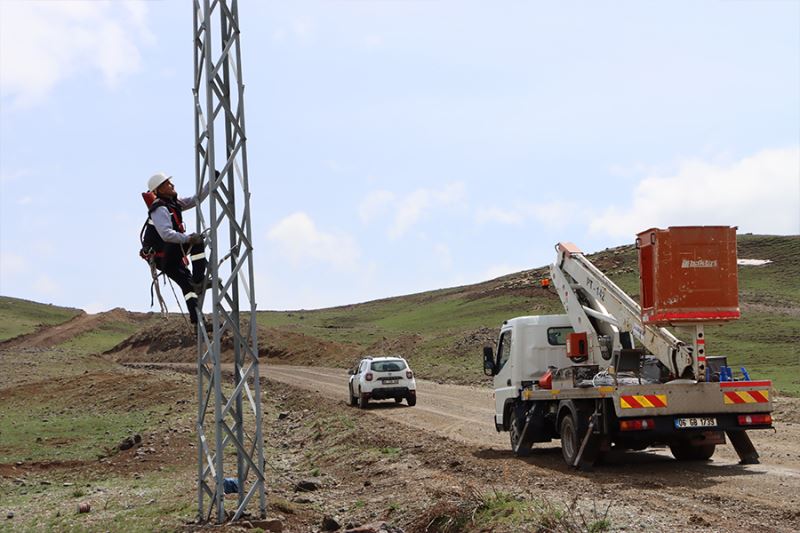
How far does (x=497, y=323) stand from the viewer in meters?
78.4

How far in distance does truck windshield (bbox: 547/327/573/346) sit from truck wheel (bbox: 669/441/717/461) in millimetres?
3077

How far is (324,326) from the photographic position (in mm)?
110375

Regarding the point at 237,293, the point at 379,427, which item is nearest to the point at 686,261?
the point at 237,293

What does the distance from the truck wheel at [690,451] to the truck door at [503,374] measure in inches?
131

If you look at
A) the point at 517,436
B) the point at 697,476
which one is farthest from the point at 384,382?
the point at 697,476

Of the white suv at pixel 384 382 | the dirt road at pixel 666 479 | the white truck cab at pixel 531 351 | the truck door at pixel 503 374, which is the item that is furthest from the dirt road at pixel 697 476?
the white suv at pixel 384 382

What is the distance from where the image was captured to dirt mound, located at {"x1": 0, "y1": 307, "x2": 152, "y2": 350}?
326 ft

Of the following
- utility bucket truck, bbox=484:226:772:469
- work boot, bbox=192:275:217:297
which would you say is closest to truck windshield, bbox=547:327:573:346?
utility bucket truck, bbox=484:226:772:469

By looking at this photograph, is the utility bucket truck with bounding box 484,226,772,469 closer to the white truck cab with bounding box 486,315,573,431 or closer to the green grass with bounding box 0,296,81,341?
the white truck cab with bounding box 486,315,573,431

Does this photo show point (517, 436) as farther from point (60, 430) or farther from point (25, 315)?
point (25, 315)

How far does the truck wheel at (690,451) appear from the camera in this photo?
54.3 feet

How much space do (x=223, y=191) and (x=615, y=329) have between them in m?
8.62

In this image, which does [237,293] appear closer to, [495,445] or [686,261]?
[686,261]

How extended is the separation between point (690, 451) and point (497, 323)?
61.7 m
